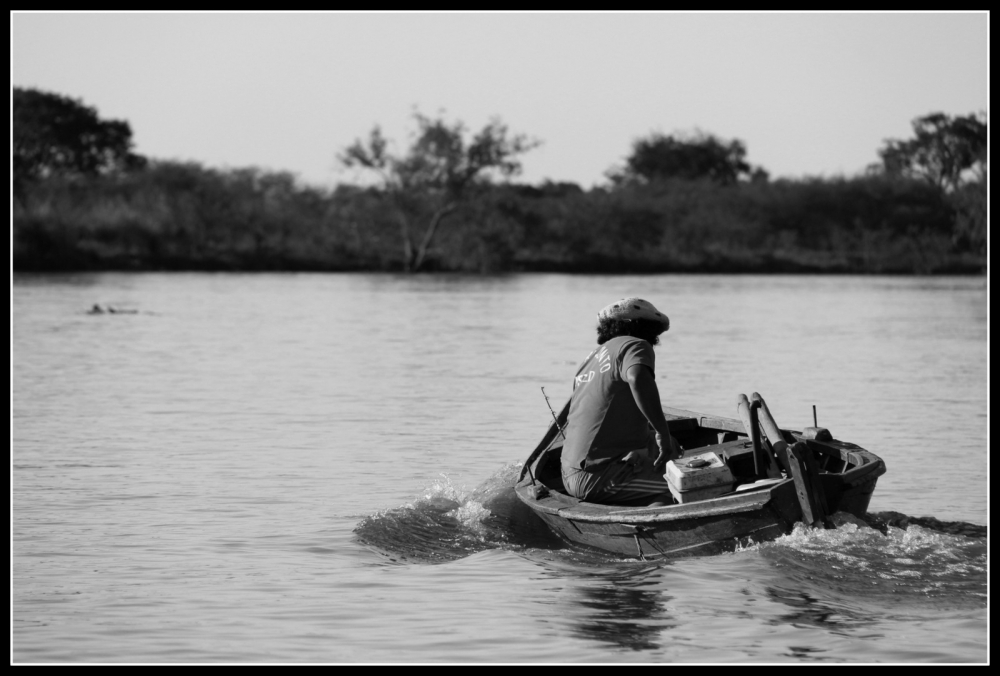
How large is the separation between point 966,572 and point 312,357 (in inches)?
556

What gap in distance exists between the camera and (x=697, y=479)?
7660 millimetres

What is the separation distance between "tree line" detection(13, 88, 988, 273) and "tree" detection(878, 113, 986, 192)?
200mm

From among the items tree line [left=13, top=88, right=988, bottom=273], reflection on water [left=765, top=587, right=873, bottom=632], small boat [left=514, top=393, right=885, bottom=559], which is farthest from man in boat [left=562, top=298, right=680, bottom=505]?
tree line [left=13, top=88, right=988, bottom=273]

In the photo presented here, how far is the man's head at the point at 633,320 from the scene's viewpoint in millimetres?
7711

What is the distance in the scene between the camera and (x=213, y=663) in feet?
20.3

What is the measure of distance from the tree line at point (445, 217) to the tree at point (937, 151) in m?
0.20

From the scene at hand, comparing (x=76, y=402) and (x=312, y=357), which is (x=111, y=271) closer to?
(x=312, y=357)

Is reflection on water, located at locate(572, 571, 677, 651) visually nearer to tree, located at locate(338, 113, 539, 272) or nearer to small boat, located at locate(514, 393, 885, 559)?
small boat, located at locate(514, 393, 885, 559)

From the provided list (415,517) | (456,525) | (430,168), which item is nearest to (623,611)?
(456,525)

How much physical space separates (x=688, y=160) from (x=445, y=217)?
934 inches

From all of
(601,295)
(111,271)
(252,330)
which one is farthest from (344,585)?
(111,271)

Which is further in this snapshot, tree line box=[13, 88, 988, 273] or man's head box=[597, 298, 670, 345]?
tree line box=[13, 88, 988, 273]

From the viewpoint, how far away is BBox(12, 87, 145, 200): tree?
194 feet

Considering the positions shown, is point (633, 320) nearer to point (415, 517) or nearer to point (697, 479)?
point (697, 479)
